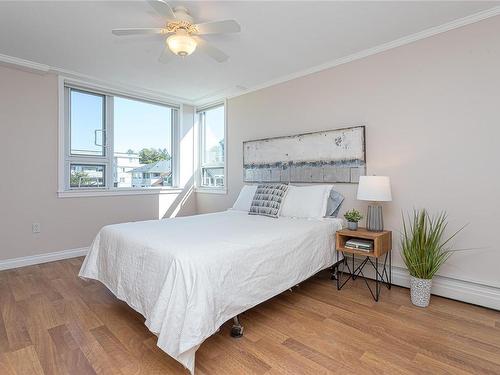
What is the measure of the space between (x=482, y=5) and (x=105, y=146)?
4312 mm

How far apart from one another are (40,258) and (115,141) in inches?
69.8

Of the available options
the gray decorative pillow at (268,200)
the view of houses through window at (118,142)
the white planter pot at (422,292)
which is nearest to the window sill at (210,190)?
the view of houses through window at (118,142)

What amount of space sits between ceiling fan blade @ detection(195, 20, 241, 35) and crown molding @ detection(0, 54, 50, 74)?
230cm

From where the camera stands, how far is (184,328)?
4.61 ft

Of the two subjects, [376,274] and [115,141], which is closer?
[376,274]

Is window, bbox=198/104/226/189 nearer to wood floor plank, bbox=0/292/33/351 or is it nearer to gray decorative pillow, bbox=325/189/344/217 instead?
gray decorative pillow, bbox=325/189/344/217

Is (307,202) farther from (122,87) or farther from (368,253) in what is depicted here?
(122,87)

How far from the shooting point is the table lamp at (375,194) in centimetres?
243

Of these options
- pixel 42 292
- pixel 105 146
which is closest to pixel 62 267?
pixel 42 292

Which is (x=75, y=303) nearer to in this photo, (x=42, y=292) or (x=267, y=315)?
(x=42, y=292)

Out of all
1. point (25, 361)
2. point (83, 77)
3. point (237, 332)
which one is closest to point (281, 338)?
point (237, 332)

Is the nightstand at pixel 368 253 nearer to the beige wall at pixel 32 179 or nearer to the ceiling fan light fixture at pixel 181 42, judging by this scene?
the ceiling fan light fixture at pixel 181 42

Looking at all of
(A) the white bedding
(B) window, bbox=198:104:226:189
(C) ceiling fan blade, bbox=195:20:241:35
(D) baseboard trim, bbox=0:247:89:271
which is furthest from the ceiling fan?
(D) baseboard trim, bbox=0:247:89:271

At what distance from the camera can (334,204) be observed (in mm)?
2975
